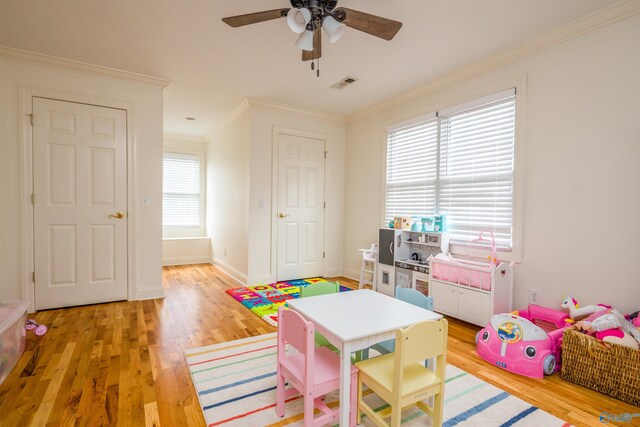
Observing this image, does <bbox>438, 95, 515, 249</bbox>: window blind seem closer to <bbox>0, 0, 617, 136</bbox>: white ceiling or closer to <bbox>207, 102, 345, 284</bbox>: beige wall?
<bbox>0, 0, 617, 136</bbox>: white ceiling

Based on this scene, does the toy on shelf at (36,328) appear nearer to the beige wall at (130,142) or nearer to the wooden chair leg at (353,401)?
the beige wall at (130,142)

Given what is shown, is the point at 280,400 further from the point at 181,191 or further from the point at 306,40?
the point at 181,191

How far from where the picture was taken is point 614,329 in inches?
79.8

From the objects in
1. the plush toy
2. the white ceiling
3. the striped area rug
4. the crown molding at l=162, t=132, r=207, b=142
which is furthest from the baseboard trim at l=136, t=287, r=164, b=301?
the plush toy

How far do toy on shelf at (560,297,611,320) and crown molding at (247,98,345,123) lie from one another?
3.85 meters

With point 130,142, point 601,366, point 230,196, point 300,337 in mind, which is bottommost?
point 601,366

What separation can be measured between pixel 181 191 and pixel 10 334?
4.59 m

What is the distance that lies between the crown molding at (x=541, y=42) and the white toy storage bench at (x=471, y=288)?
1933 mm

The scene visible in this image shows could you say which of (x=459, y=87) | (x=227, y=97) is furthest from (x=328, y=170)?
(x=459, y=87)

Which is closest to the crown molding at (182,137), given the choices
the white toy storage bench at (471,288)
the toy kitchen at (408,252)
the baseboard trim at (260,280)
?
the baseboard trim at (260,280)

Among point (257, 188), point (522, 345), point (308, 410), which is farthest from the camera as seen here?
point (257, 188)

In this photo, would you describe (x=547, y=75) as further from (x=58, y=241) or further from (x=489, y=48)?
(x=58, y=241)

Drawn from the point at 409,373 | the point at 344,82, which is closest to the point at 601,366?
the point at 409,373

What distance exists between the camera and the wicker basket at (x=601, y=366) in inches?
73.2
